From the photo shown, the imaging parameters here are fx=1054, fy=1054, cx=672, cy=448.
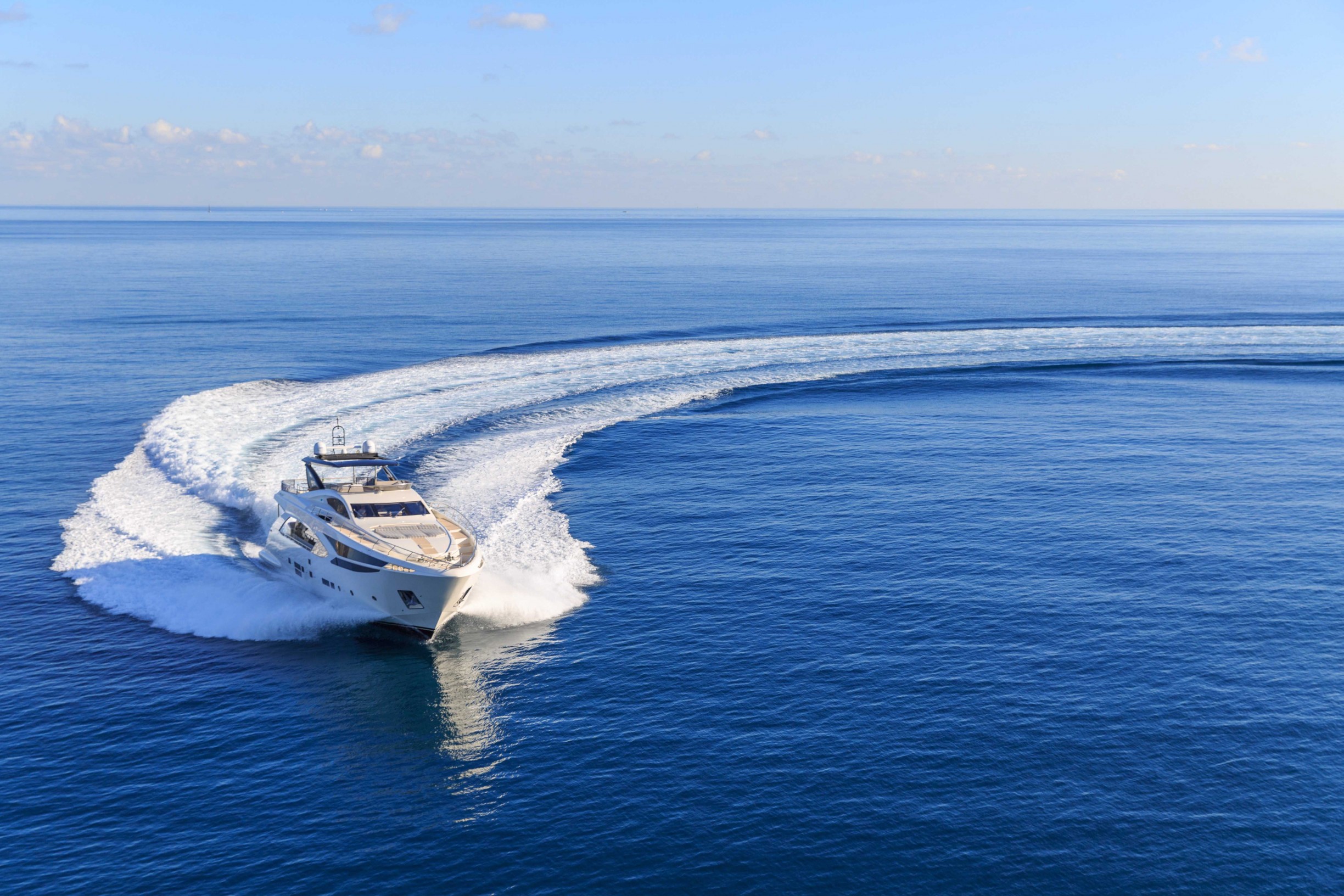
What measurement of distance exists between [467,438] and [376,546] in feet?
95.3

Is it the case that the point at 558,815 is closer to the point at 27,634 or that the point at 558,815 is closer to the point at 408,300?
the point at 27,634

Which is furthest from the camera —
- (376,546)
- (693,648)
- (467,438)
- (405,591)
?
(467,438)

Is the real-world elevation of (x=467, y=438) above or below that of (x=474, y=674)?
above

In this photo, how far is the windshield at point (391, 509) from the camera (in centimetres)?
5131

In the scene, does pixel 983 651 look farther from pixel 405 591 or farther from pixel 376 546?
pixel 376 546

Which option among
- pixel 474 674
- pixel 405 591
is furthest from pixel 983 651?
pixel 405 591

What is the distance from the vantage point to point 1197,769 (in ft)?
116

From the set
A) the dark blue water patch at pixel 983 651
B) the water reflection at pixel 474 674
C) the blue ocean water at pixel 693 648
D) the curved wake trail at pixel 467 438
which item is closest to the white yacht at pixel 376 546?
the water reflection at pixel 474 674

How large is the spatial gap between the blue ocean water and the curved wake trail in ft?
1.43

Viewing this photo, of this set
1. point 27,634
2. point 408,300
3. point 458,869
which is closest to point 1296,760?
point 458,869

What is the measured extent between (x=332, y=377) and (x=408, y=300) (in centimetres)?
6464

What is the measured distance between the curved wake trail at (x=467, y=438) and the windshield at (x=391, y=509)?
435cm

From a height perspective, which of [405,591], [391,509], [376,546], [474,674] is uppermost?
[391,509]

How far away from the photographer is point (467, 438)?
252 feet
